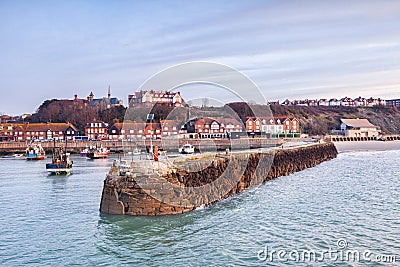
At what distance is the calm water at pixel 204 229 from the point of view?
12.2m

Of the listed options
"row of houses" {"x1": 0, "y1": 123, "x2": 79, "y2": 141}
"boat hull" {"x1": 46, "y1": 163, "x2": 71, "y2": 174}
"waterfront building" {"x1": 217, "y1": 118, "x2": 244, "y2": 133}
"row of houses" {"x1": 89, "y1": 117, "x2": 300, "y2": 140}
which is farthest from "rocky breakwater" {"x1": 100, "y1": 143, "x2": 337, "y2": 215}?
"row of houses" {"x1": 0, "y1": 123, "x2": 79, "y2": 141}

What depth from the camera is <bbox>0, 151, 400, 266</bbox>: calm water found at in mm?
12219

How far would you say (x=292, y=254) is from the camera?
12094 millimetres

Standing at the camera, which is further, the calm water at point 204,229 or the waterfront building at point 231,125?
the waterfront building at point 231,125

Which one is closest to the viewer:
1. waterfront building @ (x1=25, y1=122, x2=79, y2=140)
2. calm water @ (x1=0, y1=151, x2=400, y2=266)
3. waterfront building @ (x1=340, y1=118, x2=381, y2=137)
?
calm water @ (x1=0, y1=151, x2=400, y2=266)

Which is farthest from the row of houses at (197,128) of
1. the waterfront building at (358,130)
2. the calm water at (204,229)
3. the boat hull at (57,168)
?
the calm water at (204,229)

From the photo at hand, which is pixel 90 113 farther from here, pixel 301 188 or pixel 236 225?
pixel 236 225

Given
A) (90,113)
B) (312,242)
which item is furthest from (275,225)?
(90,113)

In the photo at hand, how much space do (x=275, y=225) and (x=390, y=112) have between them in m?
156

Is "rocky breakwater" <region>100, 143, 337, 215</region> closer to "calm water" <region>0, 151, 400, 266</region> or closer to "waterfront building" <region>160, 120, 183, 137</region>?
"calm water" <region>0, 151, 400, 266</region>

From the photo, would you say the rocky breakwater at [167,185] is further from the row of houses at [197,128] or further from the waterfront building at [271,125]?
the waterfront building at [271,125]

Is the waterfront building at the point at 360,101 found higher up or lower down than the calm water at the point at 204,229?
higher up

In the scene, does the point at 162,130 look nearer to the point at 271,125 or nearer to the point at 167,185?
the point at 271,125

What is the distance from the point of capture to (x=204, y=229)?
14.7 m
